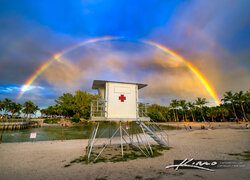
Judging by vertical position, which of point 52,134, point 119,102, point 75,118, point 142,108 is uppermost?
point 119,102

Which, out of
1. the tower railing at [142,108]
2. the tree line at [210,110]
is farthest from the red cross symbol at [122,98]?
the tree line at [210,110]

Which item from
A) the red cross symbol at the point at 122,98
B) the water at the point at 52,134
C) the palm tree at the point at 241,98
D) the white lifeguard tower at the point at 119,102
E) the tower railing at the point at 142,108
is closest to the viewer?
the white lifeguard tower at the point at 119,102

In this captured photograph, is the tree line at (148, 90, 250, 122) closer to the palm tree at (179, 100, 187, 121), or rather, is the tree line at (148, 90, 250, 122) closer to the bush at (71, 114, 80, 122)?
the palm tree at (179, 100, 187, 121)

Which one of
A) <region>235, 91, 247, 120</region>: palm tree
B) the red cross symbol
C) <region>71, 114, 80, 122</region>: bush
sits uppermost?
<region>235, 91, 247, 120</region>: palm tree

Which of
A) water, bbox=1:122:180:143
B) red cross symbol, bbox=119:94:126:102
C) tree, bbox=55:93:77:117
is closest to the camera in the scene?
red cross symbol, bbox=119:94:126:102

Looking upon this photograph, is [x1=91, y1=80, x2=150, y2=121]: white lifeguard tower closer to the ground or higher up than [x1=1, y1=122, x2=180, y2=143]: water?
higher up

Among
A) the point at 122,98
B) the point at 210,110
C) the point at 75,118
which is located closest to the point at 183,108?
the point at 210,110

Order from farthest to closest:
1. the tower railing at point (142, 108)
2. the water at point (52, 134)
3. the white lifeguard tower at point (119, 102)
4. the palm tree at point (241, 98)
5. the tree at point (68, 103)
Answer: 1. the tree at point (68, 103)
2. the palm tree at point (241, 98)
3. the water at point (52, 134)
4. the tower railing at point (142, 108)
5. the white lifeguard tower at point (119, 102)

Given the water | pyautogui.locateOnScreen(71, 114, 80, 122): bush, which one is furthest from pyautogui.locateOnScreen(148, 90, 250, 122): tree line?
pyautogui.locateOnScreen(71, 114, 80, 122): bush

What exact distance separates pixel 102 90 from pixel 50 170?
753cm

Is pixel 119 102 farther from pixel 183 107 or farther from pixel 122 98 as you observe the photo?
pixel 183 107

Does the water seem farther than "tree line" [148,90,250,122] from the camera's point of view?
No

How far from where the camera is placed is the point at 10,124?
55.4 metres

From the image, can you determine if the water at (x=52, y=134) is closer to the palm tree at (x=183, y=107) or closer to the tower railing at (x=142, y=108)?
the tower railing at (x=142, y=108)
